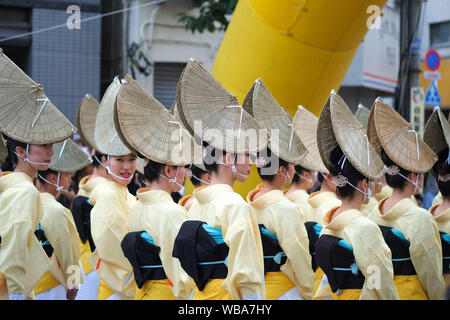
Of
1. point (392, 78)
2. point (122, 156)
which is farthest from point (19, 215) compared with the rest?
point (392, 78)

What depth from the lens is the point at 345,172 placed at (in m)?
3.87

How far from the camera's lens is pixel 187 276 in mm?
3713

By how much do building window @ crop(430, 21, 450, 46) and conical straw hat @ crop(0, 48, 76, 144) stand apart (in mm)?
15069

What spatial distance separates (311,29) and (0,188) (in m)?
3.60

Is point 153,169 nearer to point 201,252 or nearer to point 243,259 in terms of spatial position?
point 201,252

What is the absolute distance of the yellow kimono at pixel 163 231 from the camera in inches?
146

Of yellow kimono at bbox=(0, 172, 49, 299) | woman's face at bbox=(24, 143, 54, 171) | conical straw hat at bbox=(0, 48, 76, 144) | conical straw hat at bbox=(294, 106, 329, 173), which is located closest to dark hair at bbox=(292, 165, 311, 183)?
conical straw hat at bbox=(294, 106, 329, 173)

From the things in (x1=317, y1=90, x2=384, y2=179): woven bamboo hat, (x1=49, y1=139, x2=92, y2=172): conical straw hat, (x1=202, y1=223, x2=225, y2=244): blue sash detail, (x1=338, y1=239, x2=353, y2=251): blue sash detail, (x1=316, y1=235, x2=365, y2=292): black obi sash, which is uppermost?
(x1=317, y1=90, x2=384, y2=179): woven bamboo hat

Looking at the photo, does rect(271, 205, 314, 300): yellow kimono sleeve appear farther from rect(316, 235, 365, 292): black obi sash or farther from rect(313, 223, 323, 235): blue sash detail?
rect(313, 223, 323, 235): blue sash detail

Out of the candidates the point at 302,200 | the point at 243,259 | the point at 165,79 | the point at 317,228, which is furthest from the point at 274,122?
the point at 165,79

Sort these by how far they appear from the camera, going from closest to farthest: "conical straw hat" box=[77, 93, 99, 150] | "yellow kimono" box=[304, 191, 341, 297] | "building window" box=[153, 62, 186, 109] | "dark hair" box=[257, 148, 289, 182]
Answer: "dark hair" box=[257, 148, 289, 182], "yellow kimono" box=[304, 191, 341, 297], "conical straw hat" box=[77, 93, 99, 150], "building window" box=[153, 62, 186, 109]

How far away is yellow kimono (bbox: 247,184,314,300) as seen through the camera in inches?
169

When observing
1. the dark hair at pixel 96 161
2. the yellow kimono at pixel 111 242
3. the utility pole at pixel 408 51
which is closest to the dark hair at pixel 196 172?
the yellow kimono at pixel 111 242
